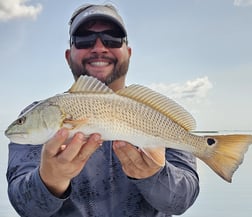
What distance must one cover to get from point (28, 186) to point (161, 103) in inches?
41.0

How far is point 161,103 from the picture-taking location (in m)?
2.79

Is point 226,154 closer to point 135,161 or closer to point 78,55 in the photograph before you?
point 135,161

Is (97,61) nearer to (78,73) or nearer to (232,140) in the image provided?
(78,73)

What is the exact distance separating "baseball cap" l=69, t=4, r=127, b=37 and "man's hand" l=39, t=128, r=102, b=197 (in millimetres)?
1432

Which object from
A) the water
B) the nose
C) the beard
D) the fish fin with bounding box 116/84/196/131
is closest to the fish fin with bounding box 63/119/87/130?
the fish fin with bounding box 116/84/196/131

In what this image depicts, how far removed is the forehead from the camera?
3.68 metres

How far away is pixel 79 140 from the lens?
2484 mm

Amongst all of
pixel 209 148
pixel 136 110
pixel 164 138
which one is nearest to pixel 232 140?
pixel 209 148

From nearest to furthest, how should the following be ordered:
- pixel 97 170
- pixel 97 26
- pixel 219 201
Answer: pixel 97 170 < pixel 97 26 < pixel 219 201

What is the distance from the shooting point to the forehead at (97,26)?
12.1 ft

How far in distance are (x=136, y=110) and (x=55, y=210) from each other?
878 millimetres

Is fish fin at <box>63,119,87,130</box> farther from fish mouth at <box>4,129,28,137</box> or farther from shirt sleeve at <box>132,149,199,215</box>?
shirt sleeve at <box>132,149,199,215</box>

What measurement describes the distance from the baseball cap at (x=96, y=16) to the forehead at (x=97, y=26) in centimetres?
3

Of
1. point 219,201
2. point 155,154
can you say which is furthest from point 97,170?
point 219,201
